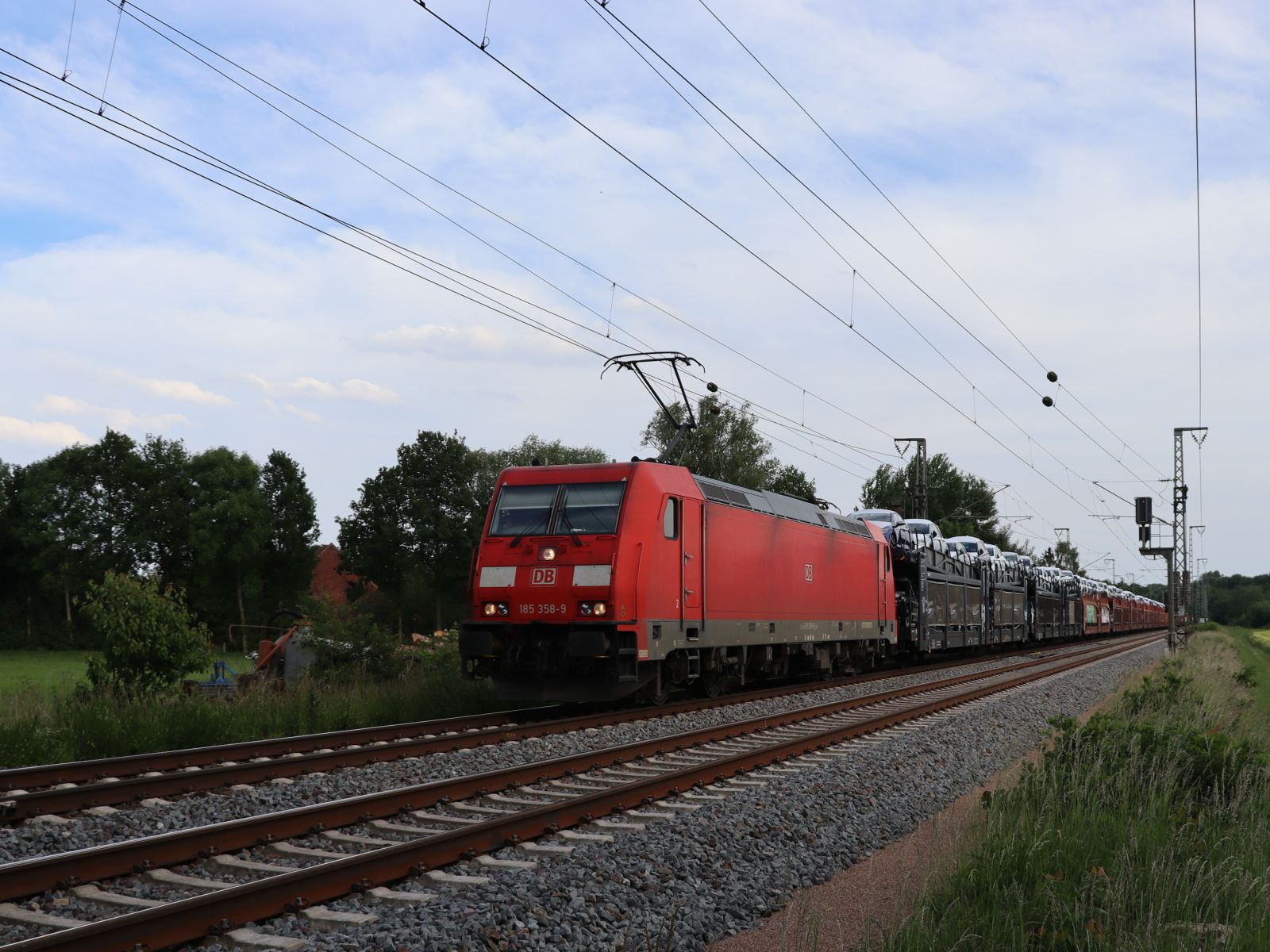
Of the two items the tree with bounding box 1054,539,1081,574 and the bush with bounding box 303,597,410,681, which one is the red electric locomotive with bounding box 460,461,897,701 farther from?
the tree with bounding box 1054,539,1081,574

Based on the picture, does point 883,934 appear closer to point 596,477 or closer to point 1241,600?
point 596,477

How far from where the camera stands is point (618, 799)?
9.15m

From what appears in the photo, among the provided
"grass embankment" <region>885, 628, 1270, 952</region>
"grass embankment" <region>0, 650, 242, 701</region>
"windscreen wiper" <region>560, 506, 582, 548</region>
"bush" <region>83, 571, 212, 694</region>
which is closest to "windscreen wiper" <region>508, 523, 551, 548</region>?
"windscreen wiper" <region>560, 506, 582, 548</region>

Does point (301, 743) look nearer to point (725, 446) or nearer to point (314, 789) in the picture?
point (314, 789)

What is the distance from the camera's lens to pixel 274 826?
25.2 feet

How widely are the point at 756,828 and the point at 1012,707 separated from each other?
36.3ft

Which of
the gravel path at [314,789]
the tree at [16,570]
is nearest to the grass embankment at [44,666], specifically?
the tree at [16,570]

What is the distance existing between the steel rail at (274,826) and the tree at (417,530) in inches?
2384

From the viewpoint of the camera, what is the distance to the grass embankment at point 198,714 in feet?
37.2

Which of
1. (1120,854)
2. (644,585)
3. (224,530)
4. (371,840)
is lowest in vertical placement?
(371,840)

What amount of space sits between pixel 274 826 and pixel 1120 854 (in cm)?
537

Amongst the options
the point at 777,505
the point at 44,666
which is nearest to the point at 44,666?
the point at 44,666

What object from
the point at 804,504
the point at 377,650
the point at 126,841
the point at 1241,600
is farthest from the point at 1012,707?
the point at 1241,600

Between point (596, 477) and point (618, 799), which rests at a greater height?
point (596, 477)
